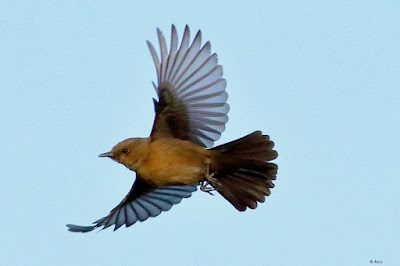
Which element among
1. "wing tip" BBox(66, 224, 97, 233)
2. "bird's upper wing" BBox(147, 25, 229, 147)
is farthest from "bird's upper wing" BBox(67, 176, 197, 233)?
"bird's upper wing" BBox(147, 25, 229, 147)

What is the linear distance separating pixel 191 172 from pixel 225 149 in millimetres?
487

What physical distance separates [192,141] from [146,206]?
1257mm

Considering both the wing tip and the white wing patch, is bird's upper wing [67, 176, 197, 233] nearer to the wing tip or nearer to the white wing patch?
the white wing patch

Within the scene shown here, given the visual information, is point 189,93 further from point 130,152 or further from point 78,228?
point 78,228

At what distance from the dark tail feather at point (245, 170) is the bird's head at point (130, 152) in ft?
2.55

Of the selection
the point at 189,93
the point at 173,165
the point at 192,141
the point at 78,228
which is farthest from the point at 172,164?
the point at 78,228

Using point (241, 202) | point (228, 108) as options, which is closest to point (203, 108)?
point (228, 108)

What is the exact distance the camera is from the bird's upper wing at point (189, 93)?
13.2 metres

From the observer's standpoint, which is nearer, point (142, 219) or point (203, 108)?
point (203, 108)

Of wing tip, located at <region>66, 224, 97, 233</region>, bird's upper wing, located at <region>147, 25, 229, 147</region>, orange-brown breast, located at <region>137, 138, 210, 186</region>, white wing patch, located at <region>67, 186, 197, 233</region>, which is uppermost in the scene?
bird's upper wing, located at <region>147, 25, 229, 147</region>

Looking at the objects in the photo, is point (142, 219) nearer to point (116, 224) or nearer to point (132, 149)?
point (116, 224)

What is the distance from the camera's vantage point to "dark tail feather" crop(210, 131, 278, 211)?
1330 cm

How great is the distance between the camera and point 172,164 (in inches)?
515

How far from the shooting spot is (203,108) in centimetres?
1332
